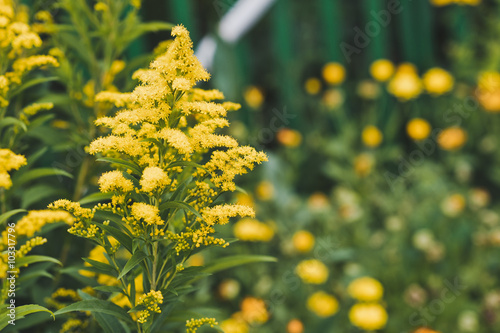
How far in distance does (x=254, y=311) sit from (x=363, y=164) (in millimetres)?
1129

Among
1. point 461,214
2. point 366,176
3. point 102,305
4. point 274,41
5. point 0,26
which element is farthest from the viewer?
point 274,41

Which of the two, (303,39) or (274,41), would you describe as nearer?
(274,41)

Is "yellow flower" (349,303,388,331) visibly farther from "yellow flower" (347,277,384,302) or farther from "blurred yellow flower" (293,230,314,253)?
"blurred yellow flower" (293,230,314,253)

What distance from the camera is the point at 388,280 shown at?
2.28 meters

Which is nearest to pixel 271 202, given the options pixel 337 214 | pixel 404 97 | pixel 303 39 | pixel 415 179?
pixel 337 214

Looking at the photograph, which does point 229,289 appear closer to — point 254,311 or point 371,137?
point 254,311

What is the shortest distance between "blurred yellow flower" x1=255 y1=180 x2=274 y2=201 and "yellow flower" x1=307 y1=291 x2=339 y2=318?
1.73 ft

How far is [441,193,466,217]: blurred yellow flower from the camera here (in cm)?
240

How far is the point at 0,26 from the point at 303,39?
2.55m

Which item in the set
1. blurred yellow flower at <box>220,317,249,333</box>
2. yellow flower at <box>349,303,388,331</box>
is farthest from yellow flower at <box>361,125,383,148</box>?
blurred yellow flower at <box>220,317,249,333</box>

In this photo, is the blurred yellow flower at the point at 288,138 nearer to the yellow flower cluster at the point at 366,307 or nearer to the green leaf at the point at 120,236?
the yellow flower cluster at the point at 366,307

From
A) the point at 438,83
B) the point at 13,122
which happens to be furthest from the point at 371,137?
the point at 13,122

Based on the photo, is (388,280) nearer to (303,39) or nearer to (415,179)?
(415,179)

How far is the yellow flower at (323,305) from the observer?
78.8 inches
